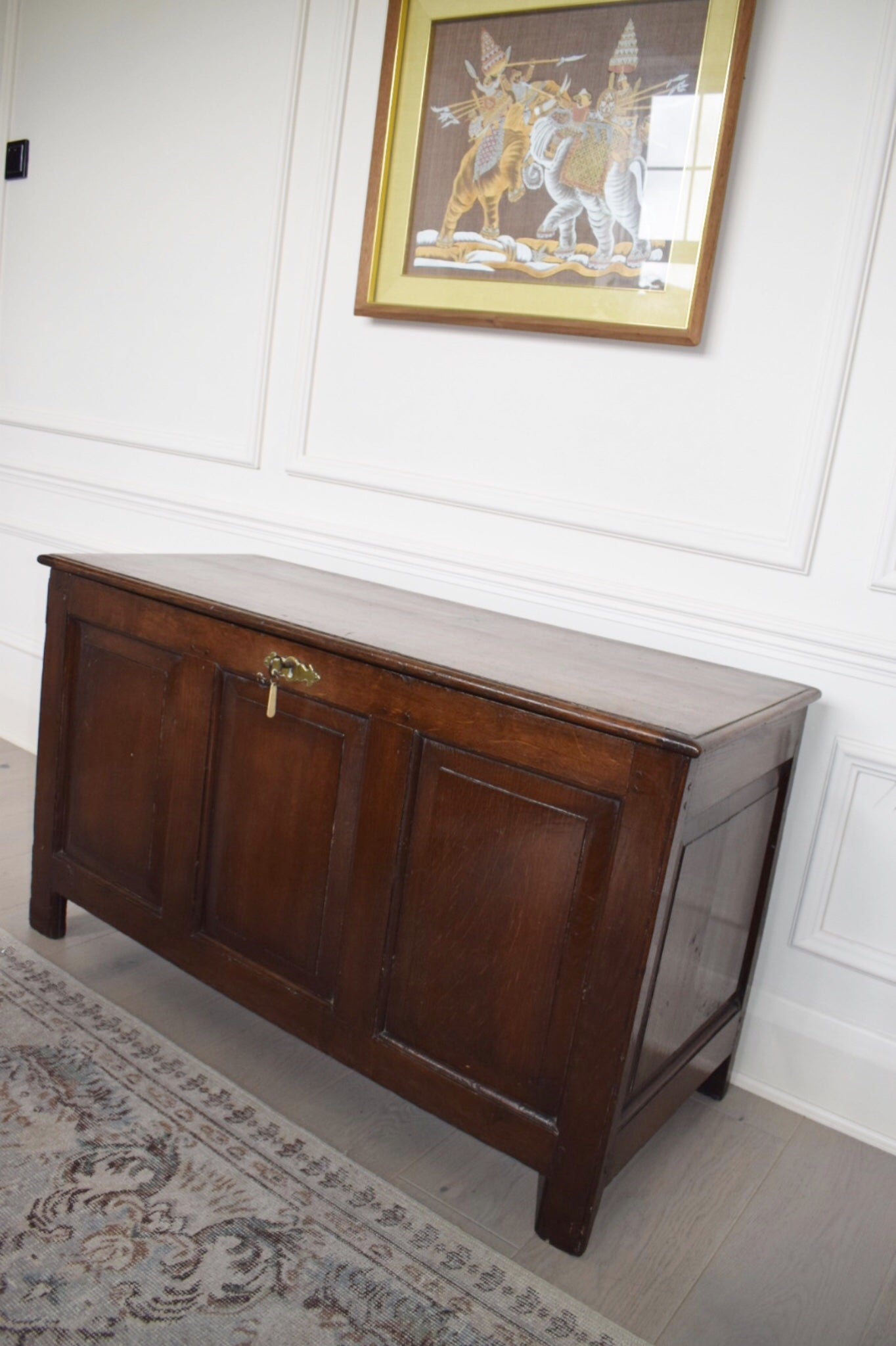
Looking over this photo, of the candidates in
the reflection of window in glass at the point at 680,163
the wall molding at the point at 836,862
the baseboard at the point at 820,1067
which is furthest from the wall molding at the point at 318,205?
the baseboard at the point at 820,1067

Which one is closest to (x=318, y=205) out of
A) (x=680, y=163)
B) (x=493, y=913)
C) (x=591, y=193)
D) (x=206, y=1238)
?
(x=591, y=193)

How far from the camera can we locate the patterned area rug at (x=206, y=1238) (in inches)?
49.6

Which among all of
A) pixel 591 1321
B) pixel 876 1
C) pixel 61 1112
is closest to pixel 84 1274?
pixel 61 1112

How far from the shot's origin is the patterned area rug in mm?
1260

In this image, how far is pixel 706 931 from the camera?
1.61 metres

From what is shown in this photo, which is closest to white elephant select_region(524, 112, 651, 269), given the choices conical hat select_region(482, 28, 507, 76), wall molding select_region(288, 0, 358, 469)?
conical hat select_region(482, 28, 507, 76)

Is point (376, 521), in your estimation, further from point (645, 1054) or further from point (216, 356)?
point (645, 1054)

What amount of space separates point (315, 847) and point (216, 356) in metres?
1.50

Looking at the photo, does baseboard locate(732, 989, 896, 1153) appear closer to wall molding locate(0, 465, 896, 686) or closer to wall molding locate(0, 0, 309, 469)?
wall molding locate(0, 465, 896, 686)

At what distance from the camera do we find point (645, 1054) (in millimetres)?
1496

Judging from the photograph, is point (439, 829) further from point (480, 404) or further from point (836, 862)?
point (480, 404)

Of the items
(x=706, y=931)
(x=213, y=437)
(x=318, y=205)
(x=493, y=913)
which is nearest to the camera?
(x=493, y=913)

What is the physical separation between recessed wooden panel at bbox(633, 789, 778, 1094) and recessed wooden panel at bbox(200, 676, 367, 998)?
0.51 meters

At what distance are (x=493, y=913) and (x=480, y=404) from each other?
3.73 ft
